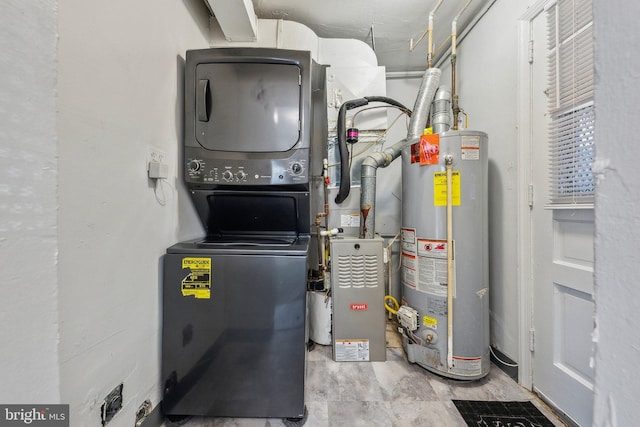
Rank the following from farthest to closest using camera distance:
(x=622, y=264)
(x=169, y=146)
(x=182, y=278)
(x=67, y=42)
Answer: (x=169, y=146), (x=182, y=278), (x=67, y=42), (x=622, y=264)

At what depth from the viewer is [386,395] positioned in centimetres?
124

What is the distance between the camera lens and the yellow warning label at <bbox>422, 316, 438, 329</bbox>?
138 centimetres

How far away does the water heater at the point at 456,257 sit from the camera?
4.37 ft

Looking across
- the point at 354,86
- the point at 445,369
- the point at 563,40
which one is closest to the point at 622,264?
the point at 445,369

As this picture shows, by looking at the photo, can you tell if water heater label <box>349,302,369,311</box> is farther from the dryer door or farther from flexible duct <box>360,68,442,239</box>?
the dryer door

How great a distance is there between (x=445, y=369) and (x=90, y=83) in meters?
2.15

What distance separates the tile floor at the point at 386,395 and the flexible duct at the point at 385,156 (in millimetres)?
913

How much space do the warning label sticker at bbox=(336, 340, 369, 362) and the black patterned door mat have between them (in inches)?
21.3

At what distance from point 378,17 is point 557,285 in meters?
2.10

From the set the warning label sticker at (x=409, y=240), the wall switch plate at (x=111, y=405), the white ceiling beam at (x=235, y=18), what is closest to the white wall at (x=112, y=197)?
the wall switch plate at (x=111, y=405)

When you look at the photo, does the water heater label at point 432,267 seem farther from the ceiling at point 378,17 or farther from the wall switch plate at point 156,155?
the ceiling at point 378,17

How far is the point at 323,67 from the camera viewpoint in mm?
Result: 1811

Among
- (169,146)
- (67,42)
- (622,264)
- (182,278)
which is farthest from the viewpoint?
(169,146)

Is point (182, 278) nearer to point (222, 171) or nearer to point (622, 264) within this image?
point (222, 171)
